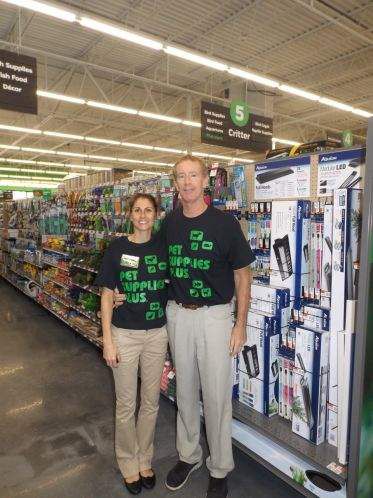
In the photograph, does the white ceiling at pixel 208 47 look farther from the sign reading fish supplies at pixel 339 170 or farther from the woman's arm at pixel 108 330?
the woman's arm at pixel 108 330

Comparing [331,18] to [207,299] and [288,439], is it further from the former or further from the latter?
[288,439]

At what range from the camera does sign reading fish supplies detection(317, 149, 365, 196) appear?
2223 mm

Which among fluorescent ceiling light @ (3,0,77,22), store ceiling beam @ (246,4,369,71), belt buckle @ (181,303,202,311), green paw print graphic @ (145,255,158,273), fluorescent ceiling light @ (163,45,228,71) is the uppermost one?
store ceiling beam @ (246,4,369,71)

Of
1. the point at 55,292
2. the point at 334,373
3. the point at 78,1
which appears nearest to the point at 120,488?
the point at 334,373

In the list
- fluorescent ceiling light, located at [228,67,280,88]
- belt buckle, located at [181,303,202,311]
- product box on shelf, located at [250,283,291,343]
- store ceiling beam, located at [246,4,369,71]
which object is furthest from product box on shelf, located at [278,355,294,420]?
store ceiling beam, located at [246,4,369,71]

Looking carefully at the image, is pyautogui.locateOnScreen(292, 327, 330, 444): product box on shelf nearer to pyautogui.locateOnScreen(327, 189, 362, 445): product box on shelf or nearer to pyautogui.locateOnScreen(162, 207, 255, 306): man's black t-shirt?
pyautogui.locateOnScreen(327, 189, 362, 445): product box on shelf

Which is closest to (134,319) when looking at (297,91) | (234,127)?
(297,91)

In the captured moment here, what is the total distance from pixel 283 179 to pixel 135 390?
1.74m

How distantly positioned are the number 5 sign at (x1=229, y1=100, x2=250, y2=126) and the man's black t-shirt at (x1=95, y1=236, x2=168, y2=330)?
23.1 feet

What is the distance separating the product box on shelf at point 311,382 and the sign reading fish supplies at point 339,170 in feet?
2.97

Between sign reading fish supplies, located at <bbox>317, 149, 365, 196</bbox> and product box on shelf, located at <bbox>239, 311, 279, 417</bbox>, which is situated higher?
sign reading fish supplies, located at <bbox>317, 149, 365, 196</bbox>

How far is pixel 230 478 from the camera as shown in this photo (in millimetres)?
2584

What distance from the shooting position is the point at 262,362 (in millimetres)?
2625

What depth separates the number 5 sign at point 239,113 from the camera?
341 inches
